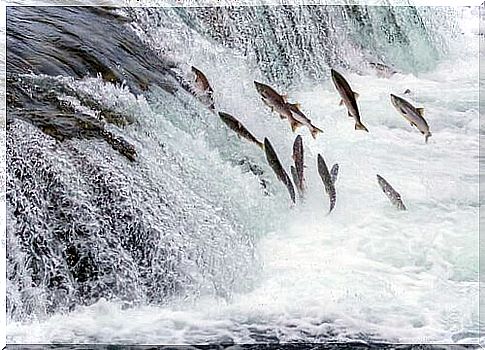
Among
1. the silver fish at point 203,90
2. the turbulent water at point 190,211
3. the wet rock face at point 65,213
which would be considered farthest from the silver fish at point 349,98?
the wet rock face at point 65,213

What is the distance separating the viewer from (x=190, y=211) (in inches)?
95.7

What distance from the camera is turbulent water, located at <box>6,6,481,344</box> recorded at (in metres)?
2.13

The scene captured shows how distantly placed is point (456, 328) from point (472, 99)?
2525mm

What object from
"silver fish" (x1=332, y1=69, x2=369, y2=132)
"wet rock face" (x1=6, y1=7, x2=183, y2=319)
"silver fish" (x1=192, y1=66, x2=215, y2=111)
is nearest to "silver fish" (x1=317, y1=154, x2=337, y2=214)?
"silver fish" (x1=332, y1=69, x2=369, y2=132)

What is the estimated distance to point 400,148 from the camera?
3.82 metres

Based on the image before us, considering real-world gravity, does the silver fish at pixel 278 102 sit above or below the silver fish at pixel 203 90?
below

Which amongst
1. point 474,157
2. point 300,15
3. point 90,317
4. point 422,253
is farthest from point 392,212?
point 300,15

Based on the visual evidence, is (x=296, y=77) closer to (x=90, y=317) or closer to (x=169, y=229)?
(x=169, y=229)

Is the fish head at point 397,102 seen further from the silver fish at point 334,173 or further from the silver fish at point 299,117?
the silver fish at point 334,173

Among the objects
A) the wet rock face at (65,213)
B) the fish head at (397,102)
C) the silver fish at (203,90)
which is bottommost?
the wet rock face at (65,213)

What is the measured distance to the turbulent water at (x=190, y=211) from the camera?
2.13 meters

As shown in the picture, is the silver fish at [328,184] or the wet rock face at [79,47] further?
the silver fish at [328,184]

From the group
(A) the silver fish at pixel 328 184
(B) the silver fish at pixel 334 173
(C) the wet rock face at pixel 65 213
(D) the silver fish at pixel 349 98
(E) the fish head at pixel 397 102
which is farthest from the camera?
(B) the silver fish at pixel 334 173

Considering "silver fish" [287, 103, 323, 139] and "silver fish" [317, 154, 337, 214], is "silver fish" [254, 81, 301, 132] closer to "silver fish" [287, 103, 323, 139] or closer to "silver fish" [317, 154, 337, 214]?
"silver fish" [287, 103, 323, 139]
